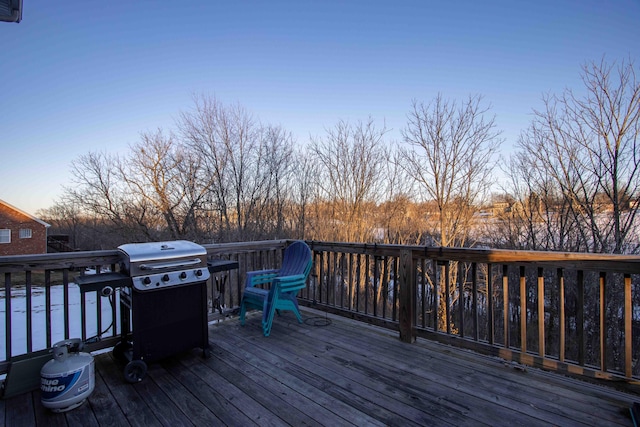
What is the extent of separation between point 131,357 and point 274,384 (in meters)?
1.12

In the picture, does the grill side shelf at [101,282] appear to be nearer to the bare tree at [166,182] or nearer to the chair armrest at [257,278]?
the chair armrest at [257,278]

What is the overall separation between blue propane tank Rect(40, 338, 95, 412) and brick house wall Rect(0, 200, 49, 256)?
72.4 feet

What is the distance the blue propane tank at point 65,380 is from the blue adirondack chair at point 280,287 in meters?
1.47

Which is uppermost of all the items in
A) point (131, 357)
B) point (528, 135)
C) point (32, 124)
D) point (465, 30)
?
point (465, 30)

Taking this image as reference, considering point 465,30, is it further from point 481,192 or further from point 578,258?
point 578,258

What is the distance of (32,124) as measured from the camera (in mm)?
9398

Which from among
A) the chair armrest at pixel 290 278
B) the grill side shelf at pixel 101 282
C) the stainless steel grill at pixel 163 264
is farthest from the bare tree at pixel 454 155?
the grill side shelf at pixel 101 282

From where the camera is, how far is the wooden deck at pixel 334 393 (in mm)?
1723

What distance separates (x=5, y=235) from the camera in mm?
17125

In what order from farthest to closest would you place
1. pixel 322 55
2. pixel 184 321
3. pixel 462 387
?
pixel 322 55, pixel 184 321, pixel 462 387

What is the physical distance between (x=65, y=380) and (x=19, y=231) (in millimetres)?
22680

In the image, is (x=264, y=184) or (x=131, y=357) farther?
(x=264, y=184)

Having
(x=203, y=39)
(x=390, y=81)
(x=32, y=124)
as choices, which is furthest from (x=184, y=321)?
(x=32, y=124)

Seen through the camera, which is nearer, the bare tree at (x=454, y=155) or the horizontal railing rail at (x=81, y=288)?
the horizontal railing rail at (x=81, y=288)
